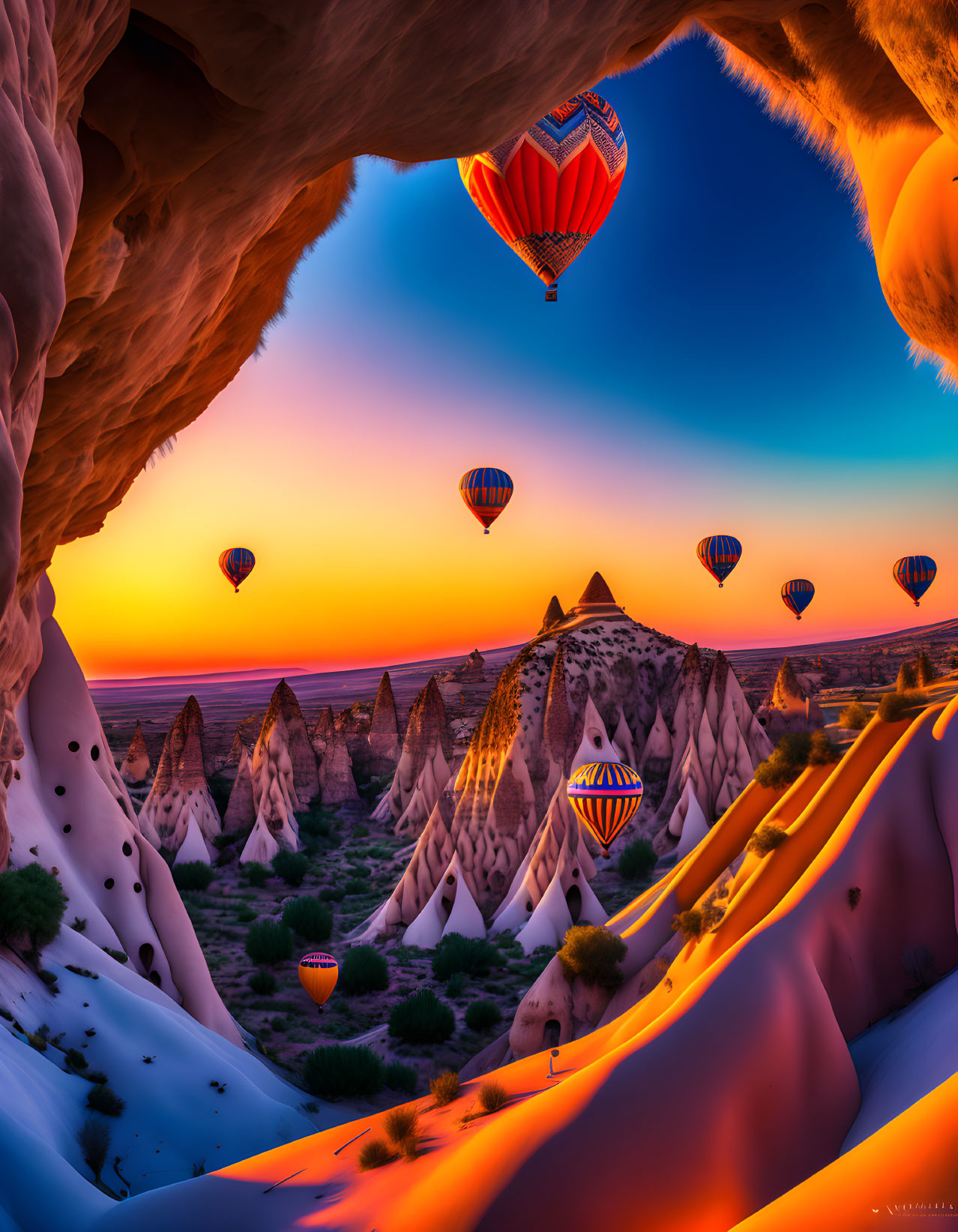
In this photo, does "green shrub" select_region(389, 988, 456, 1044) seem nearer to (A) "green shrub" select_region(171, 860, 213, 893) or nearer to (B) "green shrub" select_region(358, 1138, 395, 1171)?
(B) "green shrub" select_region(358, 1138, 395, 1171)

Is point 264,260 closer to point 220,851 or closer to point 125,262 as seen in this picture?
point 125,262

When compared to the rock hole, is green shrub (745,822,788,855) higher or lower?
higher

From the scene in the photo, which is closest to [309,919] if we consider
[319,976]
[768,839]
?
[319,976]

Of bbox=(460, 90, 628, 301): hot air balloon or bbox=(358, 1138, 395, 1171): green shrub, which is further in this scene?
bbox=(460, 90, 628, 301): hot air balloon

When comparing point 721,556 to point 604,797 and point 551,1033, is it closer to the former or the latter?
point 604,797

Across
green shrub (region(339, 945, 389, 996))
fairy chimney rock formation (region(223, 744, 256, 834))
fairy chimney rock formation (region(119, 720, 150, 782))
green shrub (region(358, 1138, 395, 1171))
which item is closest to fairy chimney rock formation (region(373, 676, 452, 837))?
fairy chimney rock formation (region(223, 744, 256, 834))
